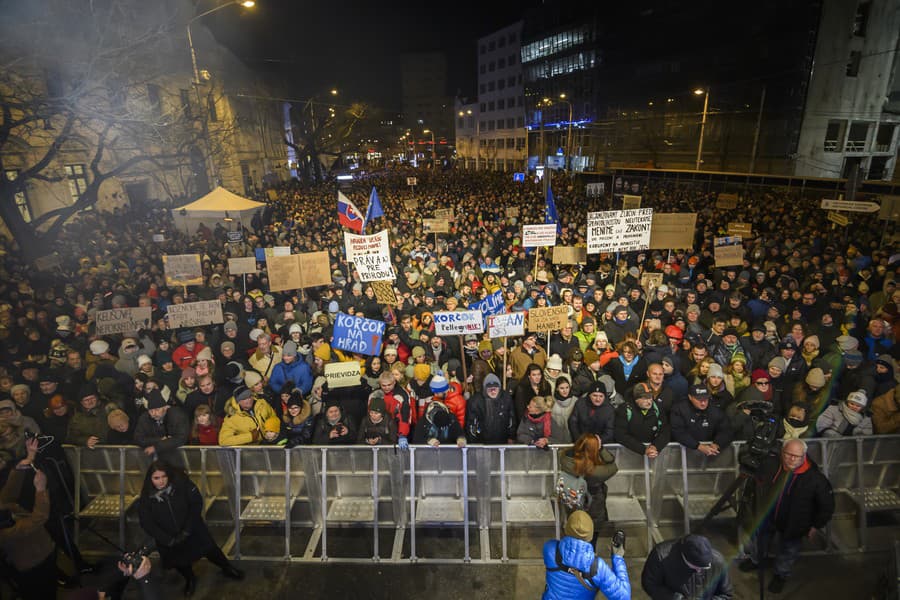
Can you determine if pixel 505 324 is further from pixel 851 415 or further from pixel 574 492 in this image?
pixel 851 415

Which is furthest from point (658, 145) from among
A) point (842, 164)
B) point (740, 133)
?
point (842, 164)

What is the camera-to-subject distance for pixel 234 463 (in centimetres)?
536

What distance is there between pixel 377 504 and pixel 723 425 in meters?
4.05

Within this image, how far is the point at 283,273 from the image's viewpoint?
9.32m

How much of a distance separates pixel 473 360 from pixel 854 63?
38.7m

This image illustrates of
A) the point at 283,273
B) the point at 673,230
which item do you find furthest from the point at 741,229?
the point at 283,273

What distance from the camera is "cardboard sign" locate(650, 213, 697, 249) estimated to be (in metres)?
10.6

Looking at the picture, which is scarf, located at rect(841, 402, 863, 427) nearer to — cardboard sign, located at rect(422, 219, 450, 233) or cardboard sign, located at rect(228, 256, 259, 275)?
cardboard sign, located at rect(228, 256, 259, 275)

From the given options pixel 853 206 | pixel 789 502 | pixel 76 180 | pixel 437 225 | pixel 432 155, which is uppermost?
pixel 432 155

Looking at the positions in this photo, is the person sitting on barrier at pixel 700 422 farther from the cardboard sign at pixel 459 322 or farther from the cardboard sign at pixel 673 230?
the cardboard sign at pixel 673 230

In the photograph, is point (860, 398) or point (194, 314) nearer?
point (860, 398)

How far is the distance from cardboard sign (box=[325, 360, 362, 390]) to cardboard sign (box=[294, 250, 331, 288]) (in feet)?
11.8

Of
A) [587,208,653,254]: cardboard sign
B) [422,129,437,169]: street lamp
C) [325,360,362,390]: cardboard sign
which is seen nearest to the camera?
[325,360,362,390]: cardboard sign

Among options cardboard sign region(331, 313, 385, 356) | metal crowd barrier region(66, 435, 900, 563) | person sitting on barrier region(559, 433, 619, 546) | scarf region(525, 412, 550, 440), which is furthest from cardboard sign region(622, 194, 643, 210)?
person sitting on barrier region(559, 433, 619, 546)
